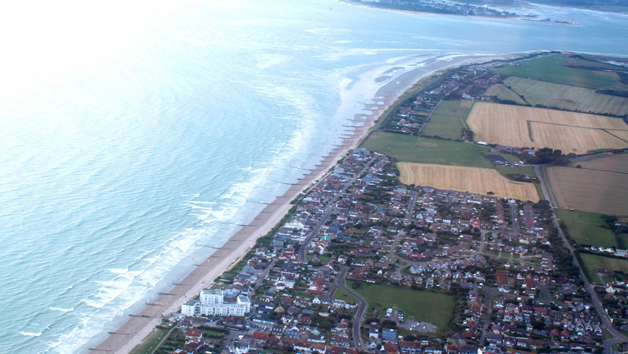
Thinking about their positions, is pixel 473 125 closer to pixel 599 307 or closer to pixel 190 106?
pixel 190 106

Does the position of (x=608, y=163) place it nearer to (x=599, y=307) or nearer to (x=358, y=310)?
(x=599, y=307)

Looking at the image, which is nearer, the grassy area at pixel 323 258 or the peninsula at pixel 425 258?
the peninsula at pixel 425 258

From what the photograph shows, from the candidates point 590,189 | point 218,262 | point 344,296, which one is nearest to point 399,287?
point 344,296

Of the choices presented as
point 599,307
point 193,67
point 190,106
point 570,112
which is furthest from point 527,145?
point 193,67

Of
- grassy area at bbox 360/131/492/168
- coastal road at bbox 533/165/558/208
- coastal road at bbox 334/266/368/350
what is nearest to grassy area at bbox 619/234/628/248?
coastal road at bbox 533/165/558/208


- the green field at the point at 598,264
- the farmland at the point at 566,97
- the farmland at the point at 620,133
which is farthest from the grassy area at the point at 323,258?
the farmland at the point at 566,97

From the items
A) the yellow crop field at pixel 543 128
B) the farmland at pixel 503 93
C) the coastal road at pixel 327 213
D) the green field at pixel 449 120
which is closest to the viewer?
the coastal road at pixel 327 213

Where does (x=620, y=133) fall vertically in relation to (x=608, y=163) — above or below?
above

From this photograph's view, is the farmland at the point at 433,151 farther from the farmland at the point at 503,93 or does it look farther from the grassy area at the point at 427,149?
the farmland at the point at 503,93
